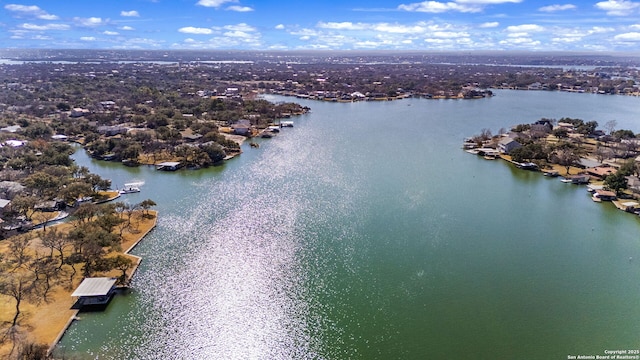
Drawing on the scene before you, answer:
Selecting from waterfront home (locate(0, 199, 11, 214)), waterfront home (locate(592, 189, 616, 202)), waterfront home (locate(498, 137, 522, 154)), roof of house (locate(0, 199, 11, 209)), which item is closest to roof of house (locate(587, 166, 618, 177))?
waterfront home (locate(592, 189, 616, 202))

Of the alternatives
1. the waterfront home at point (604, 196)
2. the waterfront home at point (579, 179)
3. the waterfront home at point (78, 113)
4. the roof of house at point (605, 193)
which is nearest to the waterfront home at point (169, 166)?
the waterfront home at point (78, 113)

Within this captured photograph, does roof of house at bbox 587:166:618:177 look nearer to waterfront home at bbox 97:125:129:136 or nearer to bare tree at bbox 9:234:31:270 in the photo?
bare tree at bbox 9:234:31:270

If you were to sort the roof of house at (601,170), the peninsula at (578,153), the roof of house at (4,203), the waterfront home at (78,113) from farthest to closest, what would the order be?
1. the waterfront home at (78,113)
2. the roof of house at (601,170)
3. the peninsula at (578,153)
4. the roof of house at (4,203)

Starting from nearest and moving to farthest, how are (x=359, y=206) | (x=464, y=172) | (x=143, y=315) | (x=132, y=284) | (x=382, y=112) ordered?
(x=143, y=315)
(x=132, y=284)
(x=359, y=206)
(x=464, y=172)
(x=382, y=112)

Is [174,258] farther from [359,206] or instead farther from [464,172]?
[464,172]

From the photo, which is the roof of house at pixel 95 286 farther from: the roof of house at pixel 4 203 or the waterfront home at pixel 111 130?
the waterfront home at pixel 111 130

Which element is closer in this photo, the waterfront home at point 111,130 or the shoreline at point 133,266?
the shoreline at point 133,266

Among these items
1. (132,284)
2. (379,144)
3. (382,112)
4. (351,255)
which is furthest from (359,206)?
(382,112)
